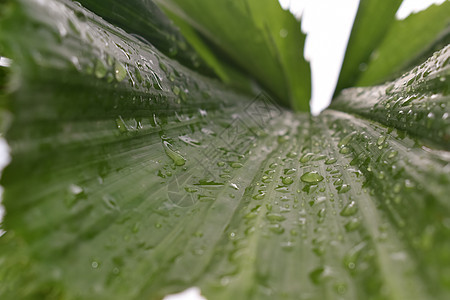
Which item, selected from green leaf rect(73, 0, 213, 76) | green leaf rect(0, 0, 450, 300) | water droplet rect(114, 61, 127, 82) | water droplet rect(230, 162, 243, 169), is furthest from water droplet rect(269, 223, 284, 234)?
green leaf rect(73, 0, 213, 76)

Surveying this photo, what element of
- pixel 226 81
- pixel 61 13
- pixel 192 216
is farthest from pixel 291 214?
pixel 226 81

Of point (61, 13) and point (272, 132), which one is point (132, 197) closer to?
point (61, 13)

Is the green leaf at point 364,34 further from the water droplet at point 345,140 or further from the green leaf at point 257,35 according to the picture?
the water droplet at point 345,140

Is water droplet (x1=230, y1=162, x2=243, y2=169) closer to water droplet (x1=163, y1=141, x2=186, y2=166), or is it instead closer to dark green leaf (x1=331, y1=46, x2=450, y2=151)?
water droplet (x1=163, y1=141, x2=186, y2=166)

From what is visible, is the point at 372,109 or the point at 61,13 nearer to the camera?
the point at 61,13

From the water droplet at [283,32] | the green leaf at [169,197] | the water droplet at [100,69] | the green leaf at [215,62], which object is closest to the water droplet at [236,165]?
the green leaf at [169,197]

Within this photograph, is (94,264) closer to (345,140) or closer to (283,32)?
(345,140)

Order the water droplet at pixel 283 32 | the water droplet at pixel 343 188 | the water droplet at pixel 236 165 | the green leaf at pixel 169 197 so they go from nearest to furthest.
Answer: the green leaf at pixel 169 197, the water droplet at pixel 343 188, the water droplet at pixel 236 165, the water droplet at pixel 283 32
